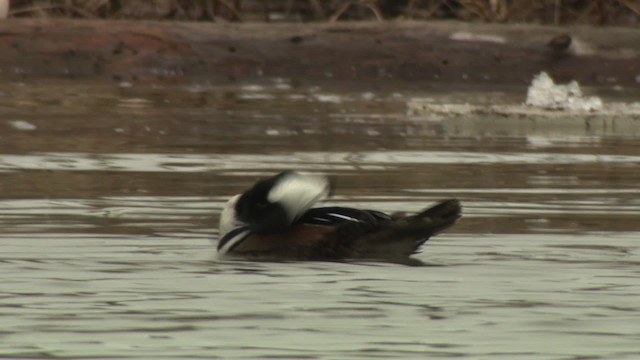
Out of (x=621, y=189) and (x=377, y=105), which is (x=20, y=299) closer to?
(x=621, y=189)

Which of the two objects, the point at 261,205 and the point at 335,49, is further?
the point at 335,49

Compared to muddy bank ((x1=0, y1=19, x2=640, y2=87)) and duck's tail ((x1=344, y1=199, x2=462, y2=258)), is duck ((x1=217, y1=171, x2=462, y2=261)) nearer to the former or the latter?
duck's tail ((x1=344, y1=199, x2=462, y2=258))

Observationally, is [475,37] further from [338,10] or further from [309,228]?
[309,228]

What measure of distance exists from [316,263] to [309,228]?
0.70 ft

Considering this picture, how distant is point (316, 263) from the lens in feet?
31.1

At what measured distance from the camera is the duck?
9562mm

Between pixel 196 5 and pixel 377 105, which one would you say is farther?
pixel 196 5

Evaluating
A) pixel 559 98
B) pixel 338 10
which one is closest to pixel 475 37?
pixel 338 10

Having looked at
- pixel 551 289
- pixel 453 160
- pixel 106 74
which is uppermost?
pixel 551 289

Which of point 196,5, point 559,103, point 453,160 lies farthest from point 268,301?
point 196,5

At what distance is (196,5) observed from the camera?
28.0m

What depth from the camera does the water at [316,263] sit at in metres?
7.24

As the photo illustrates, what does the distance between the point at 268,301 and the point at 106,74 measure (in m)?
17.5

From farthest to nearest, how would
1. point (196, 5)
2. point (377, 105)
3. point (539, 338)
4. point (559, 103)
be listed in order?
1. point (196, 5)
2. point (377, 105)
3. point (559, 103)
4. point (539, 338)
